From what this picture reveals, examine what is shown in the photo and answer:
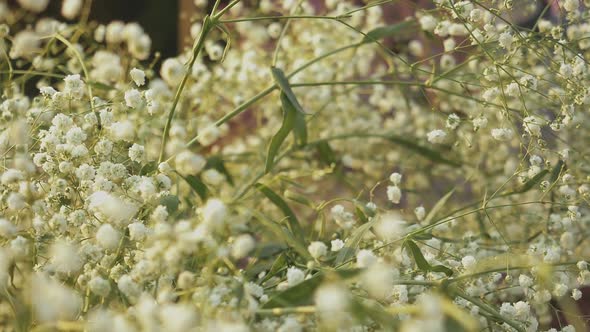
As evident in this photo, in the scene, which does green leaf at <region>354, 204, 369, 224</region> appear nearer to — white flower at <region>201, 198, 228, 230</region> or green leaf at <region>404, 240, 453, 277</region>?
green leaf at <region>404, 240, 453, 277</region>

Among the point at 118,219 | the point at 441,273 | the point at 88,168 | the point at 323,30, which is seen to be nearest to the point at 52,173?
the point at 88,168

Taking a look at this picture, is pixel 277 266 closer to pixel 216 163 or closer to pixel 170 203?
pixel 170 203

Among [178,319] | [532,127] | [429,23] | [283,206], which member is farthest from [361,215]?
[178,319]

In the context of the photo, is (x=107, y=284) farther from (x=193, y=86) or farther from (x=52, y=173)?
(x=193, y=86)

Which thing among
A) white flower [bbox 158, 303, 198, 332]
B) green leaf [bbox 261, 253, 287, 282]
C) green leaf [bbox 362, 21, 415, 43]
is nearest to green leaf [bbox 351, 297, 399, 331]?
white flower [bbox 158, 303, 198, 332]

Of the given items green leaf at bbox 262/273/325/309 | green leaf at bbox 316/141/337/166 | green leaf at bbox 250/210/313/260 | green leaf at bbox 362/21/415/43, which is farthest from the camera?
green leaf at bbox 316/141/337/166

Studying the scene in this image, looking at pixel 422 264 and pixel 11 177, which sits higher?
pixel 11 177

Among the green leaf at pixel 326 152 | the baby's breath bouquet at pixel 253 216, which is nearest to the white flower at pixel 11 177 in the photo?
the baby's breath bouquet at pixel 253 216

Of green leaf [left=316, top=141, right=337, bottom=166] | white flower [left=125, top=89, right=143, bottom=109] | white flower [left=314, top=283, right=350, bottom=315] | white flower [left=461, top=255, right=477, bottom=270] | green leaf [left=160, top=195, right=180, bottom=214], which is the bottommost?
green leaf [left=316, top=141, right=337, bottom=166]
